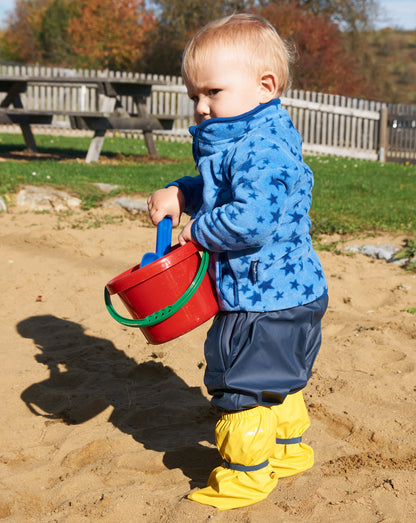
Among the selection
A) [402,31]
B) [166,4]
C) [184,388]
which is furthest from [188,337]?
[402,31]

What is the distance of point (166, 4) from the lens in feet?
93.6

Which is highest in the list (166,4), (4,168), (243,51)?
(166,4)

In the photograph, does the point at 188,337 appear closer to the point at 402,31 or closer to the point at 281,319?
the point at 281,319

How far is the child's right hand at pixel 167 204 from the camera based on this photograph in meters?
2.16

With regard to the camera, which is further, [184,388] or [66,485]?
[184,388]

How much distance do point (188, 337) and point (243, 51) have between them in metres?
2.06

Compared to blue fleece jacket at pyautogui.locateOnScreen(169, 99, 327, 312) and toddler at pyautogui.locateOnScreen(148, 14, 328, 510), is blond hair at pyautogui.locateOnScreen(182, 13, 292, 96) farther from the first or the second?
blue fleece jacket at pyautogui.locateOnScreen(169, 99, 327, 312)

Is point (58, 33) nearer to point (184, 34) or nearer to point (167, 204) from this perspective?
point (184, 34)

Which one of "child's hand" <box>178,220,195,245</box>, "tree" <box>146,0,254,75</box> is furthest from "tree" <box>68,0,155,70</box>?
"child's hand" <box>178,220,195,245</box>

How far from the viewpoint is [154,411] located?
2859 millimetres

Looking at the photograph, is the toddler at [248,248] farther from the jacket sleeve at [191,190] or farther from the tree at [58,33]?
the tree at [58,33]

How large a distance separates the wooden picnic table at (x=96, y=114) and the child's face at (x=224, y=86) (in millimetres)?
7301

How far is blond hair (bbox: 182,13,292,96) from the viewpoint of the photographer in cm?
195

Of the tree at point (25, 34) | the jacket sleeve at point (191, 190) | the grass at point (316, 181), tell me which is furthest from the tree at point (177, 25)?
the jacket sleeve at point (191, 190)
